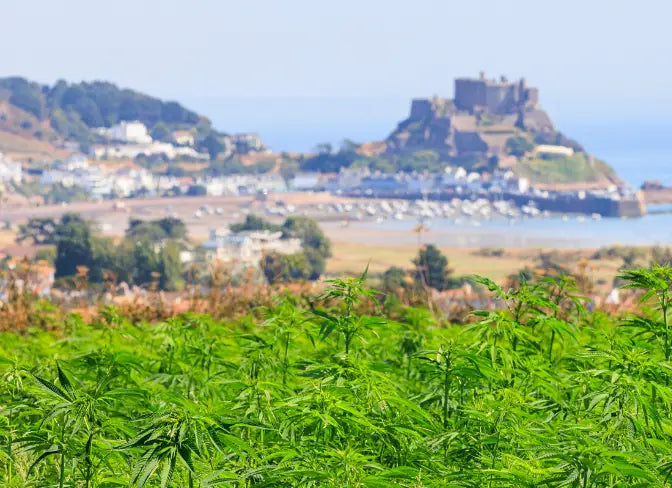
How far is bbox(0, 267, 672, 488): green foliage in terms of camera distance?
2.21 metres

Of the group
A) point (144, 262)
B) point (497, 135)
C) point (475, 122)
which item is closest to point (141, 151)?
point (475, 122)

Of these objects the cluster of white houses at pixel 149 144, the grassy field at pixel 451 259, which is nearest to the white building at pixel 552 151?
the cluster of white houses at pixel 149 144

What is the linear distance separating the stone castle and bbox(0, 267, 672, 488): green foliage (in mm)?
111916

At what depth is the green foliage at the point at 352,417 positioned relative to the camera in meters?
2.21

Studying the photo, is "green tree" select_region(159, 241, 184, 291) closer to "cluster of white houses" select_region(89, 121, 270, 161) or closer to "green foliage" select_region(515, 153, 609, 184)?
"green foliage" select_region(515, 153, 609, 184)

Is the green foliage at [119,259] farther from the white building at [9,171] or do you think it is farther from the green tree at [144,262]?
the white building at [9,171]

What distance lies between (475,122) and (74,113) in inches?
2111

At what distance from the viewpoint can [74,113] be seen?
13538 cm

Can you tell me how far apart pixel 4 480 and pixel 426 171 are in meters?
112

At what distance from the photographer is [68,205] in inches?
3903

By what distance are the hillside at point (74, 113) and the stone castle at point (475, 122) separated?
90.3 ft

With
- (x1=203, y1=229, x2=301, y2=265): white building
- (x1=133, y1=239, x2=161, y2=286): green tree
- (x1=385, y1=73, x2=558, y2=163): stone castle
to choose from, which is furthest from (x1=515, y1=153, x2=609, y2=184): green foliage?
(x1=133, y1=239, x2=161, y2=286): green tree

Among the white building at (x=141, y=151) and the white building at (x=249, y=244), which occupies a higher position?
the white building at (x=141, y=151)

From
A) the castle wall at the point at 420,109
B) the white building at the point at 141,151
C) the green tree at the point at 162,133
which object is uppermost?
the castle wall at the point at 420,109
